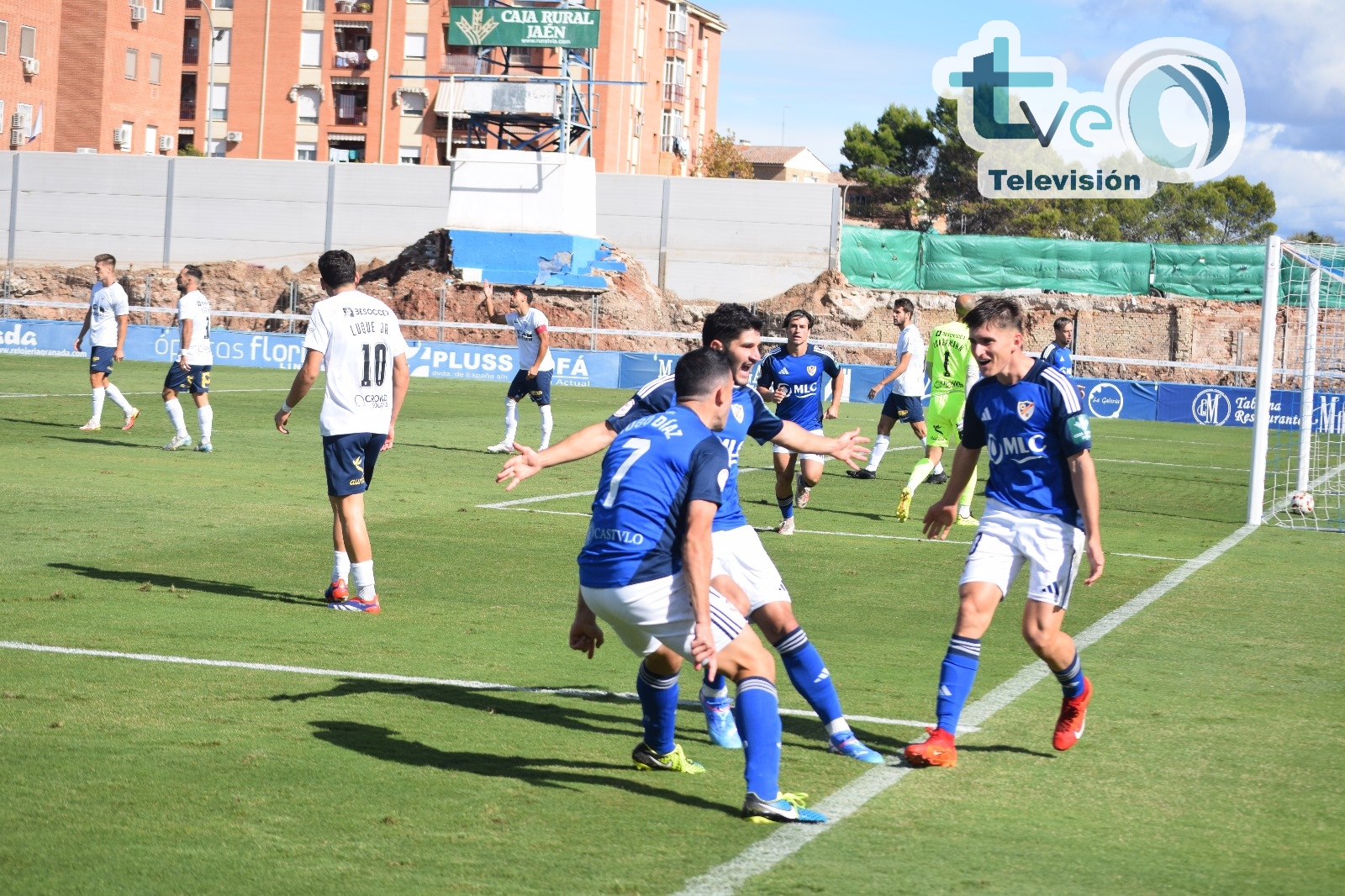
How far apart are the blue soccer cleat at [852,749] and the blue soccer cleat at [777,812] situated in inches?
37.5

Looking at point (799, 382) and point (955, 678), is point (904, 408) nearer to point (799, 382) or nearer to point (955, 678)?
point (799, 382)

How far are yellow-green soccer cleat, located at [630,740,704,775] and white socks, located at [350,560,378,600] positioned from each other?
12.1ft

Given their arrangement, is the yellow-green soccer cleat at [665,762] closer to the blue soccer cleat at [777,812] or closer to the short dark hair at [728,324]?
the blue soccer cleat at [777,812]

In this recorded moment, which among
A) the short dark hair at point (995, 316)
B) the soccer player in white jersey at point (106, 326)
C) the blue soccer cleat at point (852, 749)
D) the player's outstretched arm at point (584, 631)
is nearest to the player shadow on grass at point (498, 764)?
the player's outstretched arm at point (584, 631)

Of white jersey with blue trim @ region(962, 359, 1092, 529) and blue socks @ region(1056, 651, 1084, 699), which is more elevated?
white jersey with blue trim @ region(962, 359, 1092, 529)

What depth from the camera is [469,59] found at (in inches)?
3039

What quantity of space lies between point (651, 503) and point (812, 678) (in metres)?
1.46

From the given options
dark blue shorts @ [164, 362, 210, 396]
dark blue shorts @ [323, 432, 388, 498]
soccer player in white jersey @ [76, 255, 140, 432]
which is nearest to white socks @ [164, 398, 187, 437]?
dark blue shorts @ [164, 362, 210, 396]

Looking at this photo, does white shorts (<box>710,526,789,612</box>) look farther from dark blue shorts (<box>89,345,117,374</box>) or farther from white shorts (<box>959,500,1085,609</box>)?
dark blue shorts (<box>89,345,117,374</box>)

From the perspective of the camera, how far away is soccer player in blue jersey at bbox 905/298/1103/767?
649cm

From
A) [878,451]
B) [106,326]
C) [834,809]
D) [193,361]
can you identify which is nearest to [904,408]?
[878,451]

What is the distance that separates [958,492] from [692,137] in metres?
106

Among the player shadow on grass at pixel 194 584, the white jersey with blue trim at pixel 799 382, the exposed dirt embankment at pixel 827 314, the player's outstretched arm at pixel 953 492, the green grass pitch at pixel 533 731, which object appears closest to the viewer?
the green grass pitch at pixel 533 731

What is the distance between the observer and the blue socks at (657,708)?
19.6 ft
